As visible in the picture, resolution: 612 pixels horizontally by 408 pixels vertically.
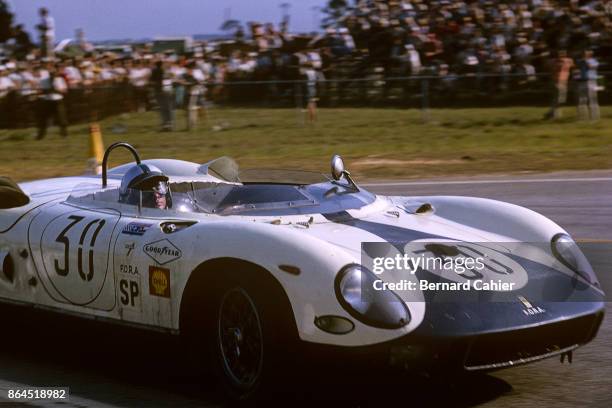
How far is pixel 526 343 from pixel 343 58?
19.7 m

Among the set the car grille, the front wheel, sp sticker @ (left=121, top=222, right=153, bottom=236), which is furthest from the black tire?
the car grille

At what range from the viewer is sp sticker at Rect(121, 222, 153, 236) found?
541 centimetres

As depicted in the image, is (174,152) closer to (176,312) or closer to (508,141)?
(508,141)

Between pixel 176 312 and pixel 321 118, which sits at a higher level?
pixel 176 312

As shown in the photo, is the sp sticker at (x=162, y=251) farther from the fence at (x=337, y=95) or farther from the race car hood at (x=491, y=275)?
the fence at (x=337, y=95)

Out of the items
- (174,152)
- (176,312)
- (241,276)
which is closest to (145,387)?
(176,312)

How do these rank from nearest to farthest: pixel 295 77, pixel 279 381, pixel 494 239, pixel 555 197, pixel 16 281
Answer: pixel 279 381 → pixel 494 239 → pixel 16 281 → pixel 555 197 → pixel 295 77

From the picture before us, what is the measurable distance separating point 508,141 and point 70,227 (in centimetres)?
1398

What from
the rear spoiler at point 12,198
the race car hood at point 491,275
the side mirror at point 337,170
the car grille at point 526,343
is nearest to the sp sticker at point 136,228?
the race car hood at point 491,275

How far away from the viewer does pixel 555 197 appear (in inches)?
494

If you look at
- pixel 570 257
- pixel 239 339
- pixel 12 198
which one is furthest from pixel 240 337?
pixel 12 198

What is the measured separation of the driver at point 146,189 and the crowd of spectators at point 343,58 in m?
14.2

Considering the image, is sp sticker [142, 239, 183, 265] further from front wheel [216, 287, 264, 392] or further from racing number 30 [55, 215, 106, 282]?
racing number 30 [55, 215, 106, 282]

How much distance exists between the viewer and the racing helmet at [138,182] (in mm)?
5902
